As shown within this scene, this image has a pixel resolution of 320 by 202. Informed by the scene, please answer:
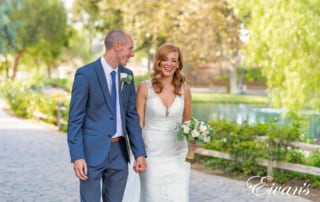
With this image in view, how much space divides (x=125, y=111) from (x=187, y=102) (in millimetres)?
1078

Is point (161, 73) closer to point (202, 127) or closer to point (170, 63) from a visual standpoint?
point (170, 63)

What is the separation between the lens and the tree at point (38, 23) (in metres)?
58.5

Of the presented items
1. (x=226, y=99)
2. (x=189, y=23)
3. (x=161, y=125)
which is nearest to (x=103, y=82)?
(x=161, y=125)

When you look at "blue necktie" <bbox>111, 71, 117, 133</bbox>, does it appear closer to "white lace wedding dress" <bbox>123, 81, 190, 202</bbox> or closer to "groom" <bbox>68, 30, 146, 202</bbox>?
"groom" <bbox>68, 30, 146, 202</bbox>

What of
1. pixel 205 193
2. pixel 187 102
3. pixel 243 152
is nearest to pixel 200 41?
pixel 243 152

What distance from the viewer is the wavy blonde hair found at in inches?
204

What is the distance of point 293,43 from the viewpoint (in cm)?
1432

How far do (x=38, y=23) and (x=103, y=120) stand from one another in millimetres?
57115

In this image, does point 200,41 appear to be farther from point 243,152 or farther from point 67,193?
point 67,193

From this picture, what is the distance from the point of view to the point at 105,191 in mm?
4641

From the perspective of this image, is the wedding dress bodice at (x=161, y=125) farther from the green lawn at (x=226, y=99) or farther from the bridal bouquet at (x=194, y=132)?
the green lawn at (x=226, y=99)

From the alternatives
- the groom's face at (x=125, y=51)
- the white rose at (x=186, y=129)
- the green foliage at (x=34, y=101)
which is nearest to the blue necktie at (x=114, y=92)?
the groom's face at (x=125, y=51)

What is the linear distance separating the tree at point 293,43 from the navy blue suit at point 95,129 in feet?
Answer: 32.3

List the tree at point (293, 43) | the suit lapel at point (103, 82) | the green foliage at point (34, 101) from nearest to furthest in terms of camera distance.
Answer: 1. the suit lapel at point (103, 82)
2. the tree at point (293, 43)
3. the green foliage at point (34, 101)
